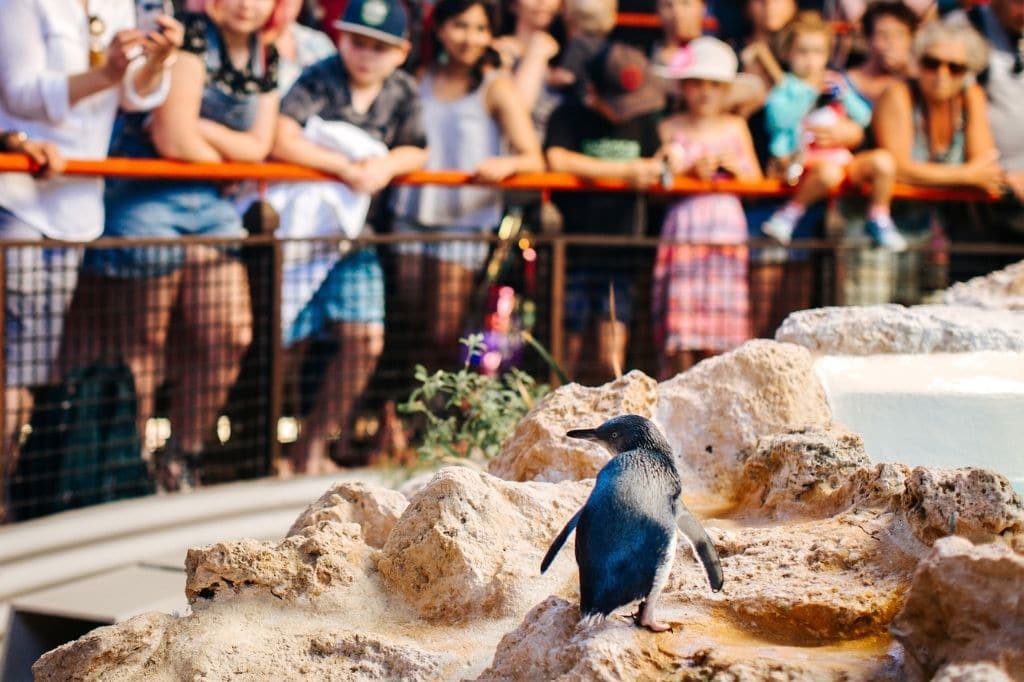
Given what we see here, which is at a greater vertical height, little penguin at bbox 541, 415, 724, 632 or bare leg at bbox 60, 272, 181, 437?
bare leg at bbox 60, 272, 181, 437

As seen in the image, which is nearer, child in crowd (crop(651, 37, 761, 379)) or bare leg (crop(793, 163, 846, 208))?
child in crowd (crop(651, 37, 761, 379))

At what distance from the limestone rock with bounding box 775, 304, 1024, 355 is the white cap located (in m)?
3.26

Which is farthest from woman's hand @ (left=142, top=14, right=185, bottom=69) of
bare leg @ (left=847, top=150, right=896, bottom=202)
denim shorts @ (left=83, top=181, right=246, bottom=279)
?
bare leg @ (left=847, top=150, right=896, bottom=202)

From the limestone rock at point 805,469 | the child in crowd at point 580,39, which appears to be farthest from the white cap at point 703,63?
the limestone rock at point 805,469

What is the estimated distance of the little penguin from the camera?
96.9 inches

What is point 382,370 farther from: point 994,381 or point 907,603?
point 907,603

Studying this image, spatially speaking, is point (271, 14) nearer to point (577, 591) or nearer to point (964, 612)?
point (577, 591)

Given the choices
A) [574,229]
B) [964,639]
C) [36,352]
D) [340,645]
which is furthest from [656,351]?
[964,639]

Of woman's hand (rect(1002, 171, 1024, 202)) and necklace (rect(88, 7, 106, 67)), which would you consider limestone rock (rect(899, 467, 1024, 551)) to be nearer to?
necklace (rect(88, 7, 106, 67))

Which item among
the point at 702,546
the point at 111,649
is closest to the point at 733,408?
the point at 702,546

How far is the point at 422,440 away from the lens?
6.21 metres

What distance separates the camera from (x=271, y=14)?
6.32 metres

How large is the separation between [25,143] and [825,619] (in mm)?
3751

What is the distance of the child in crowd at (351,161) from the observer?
6141 millimetres
